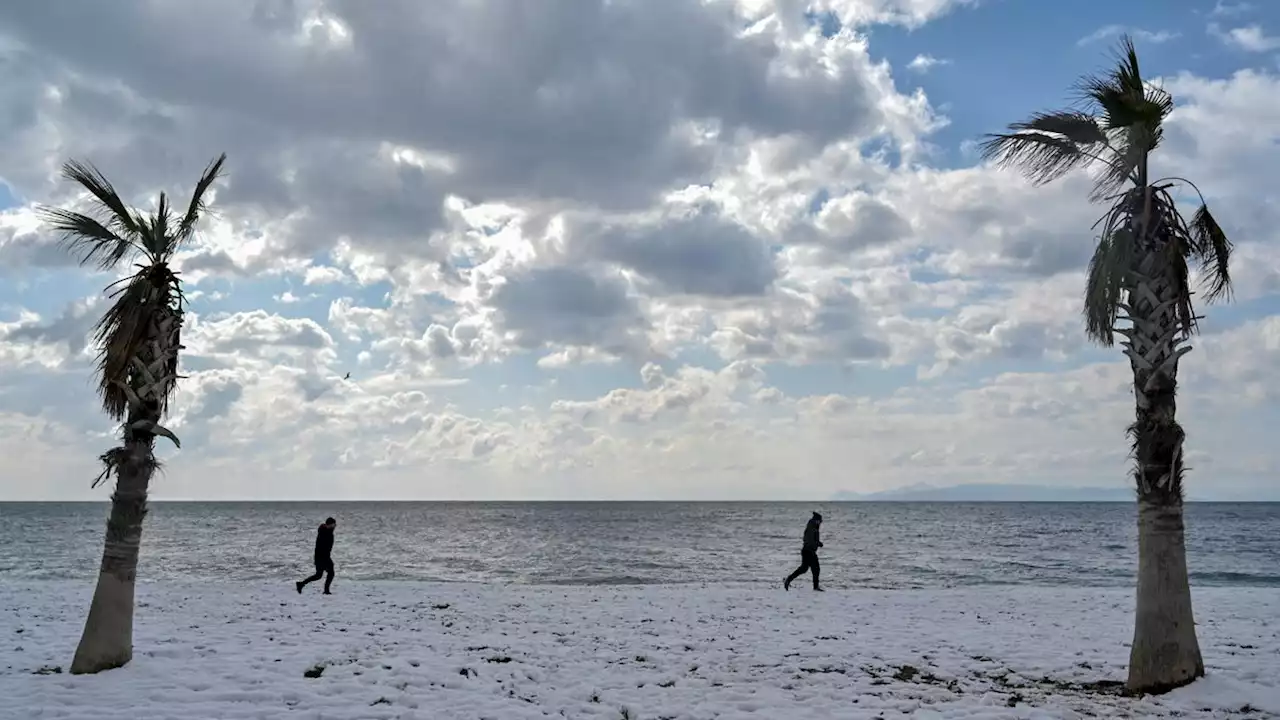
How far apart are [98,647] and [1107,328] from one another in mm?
13490

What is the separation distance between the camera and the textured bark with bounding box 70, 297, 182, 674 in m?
11.1

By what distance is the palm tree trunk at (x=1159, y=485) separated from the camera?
10.3 m

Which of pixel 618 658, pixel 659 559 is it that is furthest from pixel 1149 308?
pixel 659 559

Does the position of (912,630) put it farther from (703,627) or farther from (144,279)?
(144,279)

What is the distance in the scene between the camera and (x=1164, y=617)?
1032 cm

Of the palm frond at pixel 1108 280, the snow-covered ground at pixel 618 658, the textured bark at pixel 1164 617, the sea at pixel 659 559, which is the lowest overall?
the sea at pixel 659 559

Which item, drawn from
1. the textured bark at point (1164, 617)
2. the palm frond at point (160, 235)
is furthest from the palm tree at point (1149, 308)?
the palm frond at point (160, 235)

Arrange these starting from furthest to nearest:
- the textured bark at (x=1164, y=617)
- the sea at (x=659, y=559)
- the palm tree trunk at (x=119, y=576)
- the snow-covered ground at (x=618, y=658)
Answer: the sea at (x=659, y=559) → the palm tree trunk at (x=119, y=576) → the textured bark at (x=1164, y=617) → the snow-covered ground at (x=618, y=658)

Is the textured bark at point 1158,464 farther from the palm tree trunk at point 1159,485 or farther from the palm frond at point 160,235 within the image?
the palm frond at point 160,235

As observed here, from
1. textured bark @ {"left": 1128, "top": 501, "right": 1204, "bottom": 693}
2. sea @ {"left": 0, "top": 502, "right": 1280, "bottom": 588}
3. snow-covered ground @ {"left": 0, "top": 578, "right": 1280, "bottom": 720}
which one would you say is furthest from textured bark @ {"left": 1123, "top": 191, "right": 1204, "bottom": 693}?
sea @ {"left": 0, "top": 502, "right": 1280, "bottom": 588}

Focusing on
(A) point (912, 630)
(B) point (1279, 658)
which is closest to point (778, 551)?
(A) point (912, 630)

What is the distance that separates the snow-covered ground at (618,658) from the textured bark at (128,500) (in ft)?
1.33

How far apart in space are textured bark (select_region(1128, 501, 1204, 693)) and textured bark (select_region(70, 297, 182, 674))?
12488mm

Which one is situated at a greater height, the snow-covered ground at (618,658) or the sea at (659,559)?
the snow-covered ground at (618,658)
